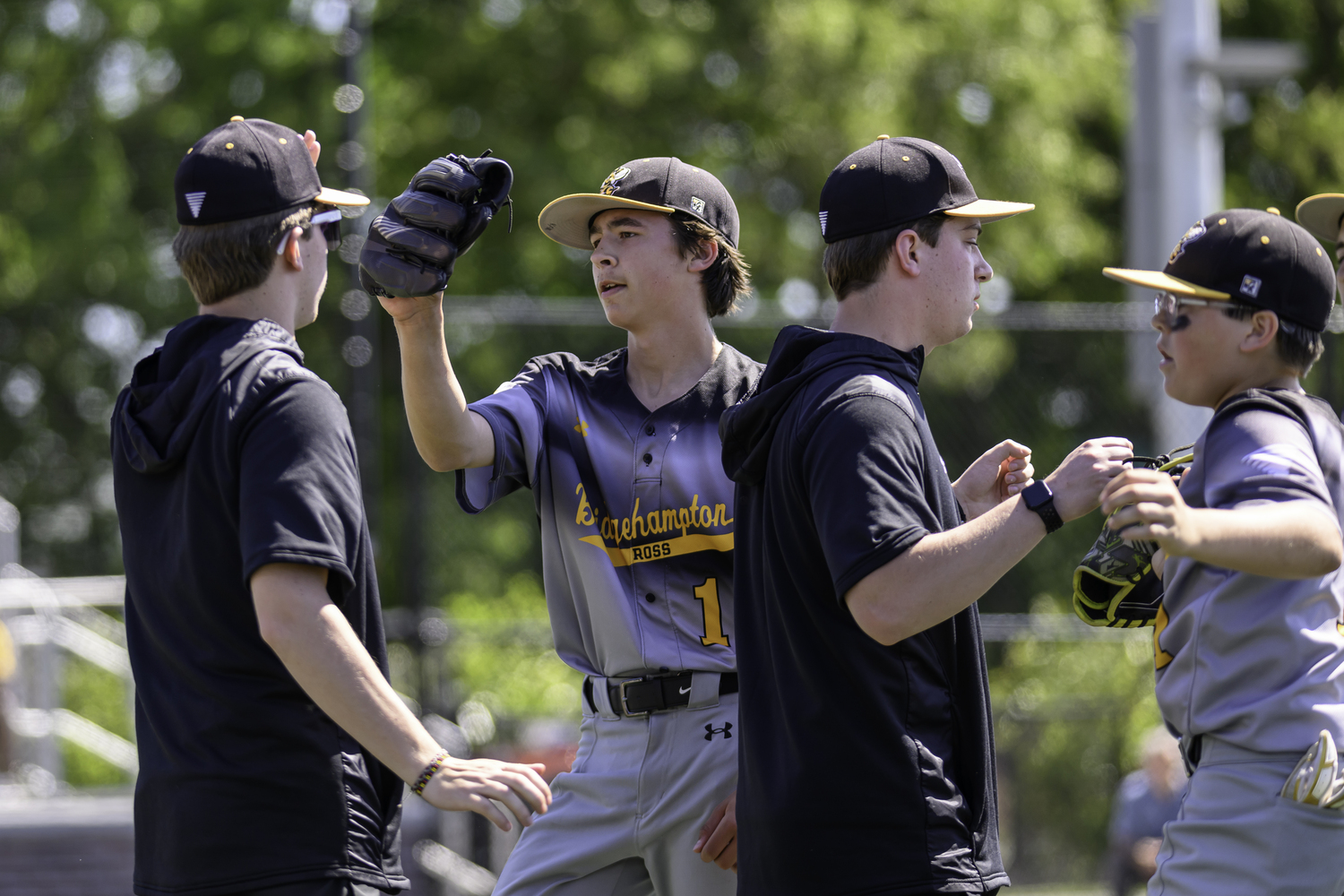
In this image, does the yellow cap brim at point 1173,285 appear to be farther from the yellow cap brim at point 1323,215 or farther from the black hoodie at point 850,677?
the yellow cap brim at point 1323,215

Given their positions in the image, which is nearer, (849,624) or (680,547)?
(849,624)

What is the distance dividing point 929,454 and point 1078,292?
15.6 m

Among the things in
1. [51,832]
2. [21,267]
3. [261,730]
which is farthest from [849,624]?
[21,267]

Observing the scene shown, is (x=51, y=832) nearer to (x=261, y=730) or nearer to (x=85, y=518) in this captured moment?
(x=261, y=730)

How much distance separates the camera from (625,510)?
3562 mm

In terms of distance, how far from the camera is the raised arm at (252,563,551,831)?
259 centimetres

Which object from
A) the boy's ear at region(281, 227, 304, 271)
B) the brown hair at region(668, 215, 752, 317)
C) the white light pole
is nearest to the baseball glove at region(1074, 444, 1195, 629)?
the brown hair at region(668, 215, 752, 317)

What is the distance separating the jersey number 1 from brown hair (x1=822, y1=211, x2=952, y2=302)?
913 millimetres

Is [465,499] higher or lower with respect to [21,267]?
lower

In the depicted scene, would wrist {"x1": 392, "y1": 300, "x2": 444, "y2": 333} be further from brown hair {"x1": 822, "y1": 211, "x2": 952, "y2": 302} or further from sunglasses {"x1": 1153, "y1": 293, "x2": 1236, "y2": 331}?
sunglasses {"x1": 1153, "y1": 293, "x2": 1236, "y2": 331}

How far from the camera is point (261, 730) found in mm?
2691

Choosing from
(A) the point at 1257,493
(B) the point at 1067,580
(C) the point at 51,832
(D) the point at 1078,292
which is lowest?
(C) the point at 51,832

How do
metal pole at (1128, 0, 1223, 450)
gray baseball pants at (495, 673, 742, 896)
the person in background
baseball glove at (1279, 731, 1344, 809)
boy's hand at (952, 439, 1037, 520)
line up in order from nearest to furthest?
baseball glove at (1279, 731, 1344, 809) → boy's hand at (952, 439, 1037, 520) → gray baseball pants at (495, 673, 742, 896) → the person in background → metal pole at (1128, 0, 1223, 450)

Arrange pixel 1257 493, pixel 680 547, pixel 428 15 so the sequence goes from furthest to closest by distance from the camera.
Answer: pixel 428 15 < pixel 680 547 < pixel 1257 493
